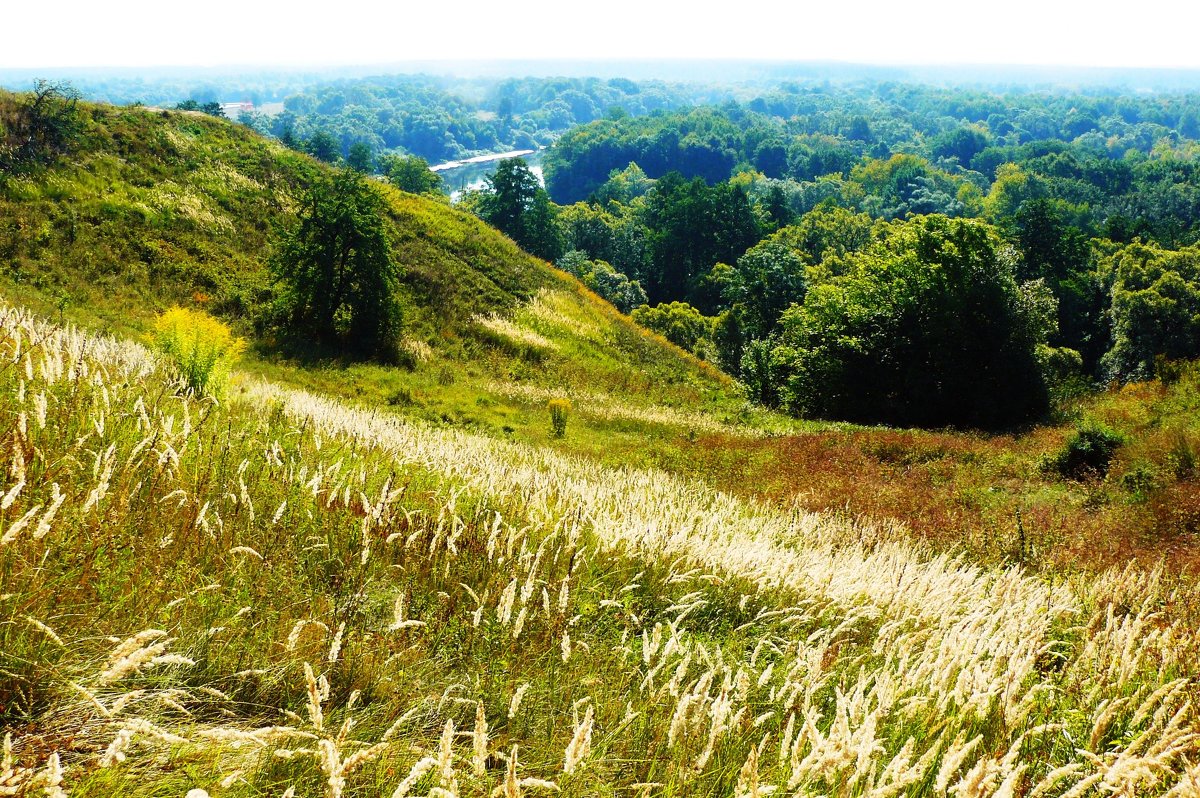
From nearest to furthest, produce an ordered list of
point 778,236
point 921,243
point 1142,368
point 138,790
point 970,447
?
point 138,790
point 970,447
point 921,243
point 1142,368
point 778,236

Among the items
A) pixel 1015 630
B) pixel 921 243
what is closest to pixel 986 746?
pixel 1015 630

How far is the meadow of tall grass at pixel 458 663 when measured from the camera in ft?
6.38

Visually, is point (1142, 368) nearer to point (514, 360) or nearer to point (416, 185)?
point (514, 360)

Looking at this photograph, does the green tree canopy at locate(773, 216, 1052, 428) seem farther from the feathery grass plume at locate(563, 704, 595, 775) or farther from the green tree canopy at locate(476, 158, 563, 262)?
the green tree canopy at locate(476, 158, 563, 262)

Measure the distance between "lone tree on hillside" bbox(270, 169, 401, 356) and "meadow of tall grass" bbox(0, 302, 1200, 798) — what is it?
19.7 m

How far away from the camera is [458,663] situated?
2949 mm

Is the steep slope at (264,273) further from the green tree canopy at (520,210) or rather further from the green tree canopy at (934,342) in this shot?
the green tree canopy at (520,210)

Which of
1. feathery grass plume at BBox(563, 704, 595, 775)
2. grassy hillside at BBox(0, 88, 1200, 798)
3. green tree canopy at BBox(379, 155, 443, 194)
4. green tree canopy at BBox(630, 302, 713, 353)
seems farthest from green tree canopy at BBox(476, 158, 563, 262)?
feathery grass plume at BBox(563, 704, 595, 775)

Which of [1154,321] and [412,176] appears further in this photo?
[412,176]

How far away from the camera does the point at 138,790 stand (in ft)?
5.65

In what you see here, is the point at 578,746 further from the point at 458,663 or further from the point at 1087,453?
the point at 1087,453

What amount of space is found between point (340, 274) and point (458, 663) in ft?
75.2

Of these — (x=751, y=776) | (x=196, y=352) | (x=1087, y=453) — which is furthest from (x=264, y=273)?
(x=751, y=776)

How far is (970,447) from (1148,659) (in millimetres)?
15858
